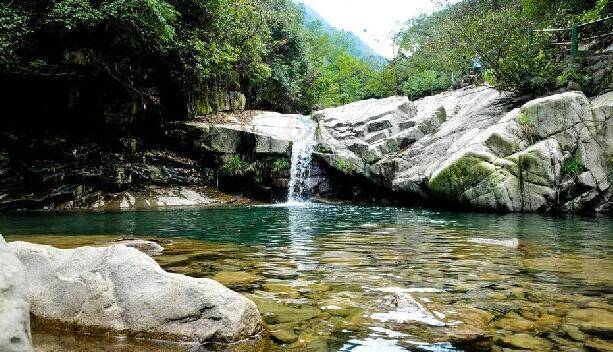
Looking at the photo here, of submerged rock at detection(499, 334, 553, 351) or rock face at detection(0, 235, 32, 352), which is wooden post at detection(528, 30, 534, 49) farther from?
rock face at detection(0, 235, 32, 352)

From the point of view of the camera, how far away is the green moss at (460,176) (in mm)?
14547

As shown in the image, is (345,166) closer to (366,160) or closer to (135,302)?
(366,160)

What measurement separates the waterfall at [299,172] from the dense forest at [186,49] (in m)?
5.34

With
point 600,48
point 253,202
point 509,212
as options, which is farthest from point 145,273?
point 600,48

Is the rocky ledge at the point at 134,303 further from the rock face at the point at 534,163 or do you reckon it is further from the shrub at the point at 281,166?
the shrub at the point at 281,166

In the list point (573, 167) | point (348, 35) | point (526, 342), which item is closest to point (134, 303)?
point (526, 342)

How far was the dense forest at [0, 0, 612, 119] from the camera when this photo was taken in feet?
51.1

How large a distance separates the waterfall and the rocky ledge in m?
17.0

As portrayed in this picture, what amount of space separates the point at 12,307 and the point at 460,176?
14490 millimetres

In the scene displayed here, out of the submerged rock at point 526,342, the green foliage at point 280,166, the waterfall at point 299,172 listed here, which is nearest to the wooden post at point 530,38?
the waterfall at point 299,172

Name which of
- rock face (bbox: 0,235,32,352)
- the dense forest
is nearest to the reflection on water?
rock face (bbox: 0,235,32,352)

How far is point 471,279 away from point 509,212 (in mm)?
9841

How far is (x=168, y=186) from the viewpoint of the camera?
1995 cm

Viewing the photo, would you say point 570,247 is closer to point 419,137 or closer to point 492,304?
point 492,304
